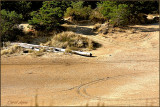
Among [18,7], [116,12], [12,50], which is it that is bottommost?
[12,50]

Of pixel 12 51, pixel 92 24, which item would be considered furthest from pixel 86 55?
pixel 92 24

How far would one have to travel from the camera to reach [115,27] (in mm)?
19062

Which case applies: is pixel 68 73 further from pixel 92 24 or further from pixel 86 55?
pixel 92 24

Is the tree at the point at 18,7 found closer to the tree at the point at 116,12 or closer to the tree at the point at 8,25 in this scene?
the tree at the point at 8,25

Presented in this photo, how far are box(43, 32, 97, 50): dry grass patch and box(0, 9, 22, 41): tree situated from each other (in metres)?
2.84

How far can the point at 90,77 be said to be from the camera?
1119 cm

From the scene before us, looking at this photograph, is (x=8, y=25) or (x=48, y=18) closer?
(x=8, y=25)

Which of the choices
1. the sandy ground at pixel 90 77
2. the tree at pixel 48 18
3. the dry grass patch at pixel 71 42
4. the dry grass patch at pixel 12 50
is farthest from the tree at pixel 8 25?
the sandy ground at pixel 90 77

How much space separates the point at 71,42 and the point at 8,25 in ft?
15.4

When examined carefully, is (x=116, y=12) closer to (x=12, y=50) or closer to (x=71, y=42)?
(x=71, y=42)

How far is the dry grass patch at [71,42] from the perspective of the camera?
15.6 metres

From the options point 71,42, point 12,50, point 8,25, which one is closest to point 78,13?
point 71,42

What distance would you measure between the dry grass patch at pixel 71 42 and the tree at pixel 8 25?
284 centimetres

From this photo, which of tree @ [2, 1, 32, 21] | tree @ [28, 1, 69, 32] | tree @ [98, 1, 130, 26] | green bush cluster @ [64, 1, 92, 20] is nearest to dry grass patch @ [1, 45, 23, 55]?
tree @ [28, 1, 69, 32]
